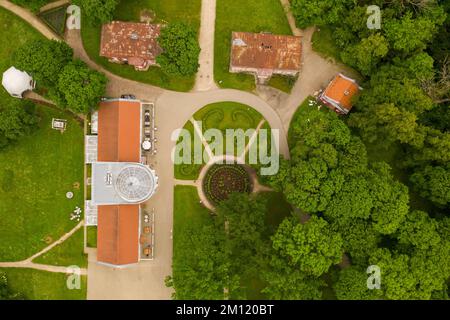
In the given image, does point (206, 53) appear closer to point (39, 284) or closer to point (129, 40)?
point (129, 40)

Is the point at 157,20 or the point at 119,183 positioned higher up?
the point at 157,20

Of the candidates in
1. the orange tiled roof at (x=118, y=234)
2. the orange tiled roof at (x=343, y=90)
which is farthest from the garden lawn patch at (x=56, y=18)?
the orange tiled roof at (x=343, y=90)

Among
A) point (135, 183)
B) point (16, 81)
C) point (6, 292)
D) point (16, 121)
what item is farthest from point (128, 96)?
point (6, 292)

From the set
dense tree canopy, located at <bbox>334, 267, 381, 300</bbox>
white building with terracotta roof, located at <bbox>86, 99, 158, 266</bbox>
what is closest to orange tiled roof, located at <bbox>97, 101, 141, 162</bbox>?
white building with terracotta roof, located at <bbox>86, 99, 158, 266</bbox>

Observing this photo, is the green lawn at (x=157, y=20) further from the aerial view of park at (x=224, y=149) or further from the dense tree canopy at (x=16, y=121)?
the dense tree canopy at (x=16, y=121)

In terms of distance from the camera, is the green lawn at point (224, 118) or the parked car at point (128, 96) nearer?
the parked car at point (128, 96)

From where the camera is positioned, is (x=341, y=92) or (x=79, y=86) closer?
(x=79, y=86)

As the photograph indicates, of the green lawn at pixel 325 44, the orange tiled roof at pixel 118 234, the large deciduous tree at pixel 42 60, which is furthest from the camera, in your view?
the green lawn at pixel 325 44

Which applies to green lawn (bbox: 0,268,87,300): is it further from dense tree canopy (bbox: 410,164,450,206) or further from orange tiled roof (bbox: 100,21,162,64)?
dense tree canopy (bbox: 410,164,450,206)
